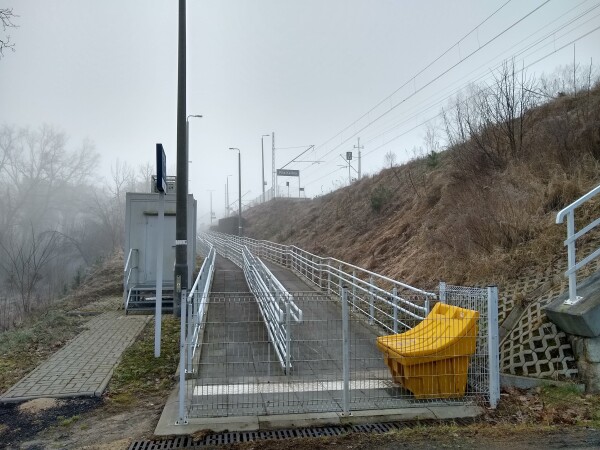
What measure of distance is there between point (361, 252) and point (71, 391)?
13.6 metres

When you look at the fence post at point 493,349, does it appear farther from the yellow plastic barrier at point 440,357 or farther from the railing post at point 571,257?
→ the railing post at point 571,257

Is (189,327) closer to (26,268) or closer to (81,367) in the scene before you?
(81,367)

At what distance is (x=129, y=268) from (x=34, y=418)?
817cm

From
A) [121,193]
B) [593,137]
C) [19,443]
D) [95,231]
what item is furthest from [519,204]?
[121,193]

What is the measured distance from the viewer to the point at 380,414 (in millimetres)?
5266

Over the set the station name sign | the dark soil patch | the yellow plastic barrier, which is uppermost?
the station name sign

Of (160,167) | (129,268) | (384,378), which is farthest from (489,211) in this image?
(129,268)

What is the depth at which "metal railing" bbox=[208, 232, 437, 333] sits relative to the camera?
312 inches

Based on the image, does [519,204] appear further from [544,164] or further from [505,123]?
[505,123]

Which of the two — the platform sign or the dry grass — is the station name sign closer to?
the dry grass

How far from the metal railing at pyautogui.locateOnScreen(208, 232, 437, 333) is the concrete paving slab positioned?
3.74 meters

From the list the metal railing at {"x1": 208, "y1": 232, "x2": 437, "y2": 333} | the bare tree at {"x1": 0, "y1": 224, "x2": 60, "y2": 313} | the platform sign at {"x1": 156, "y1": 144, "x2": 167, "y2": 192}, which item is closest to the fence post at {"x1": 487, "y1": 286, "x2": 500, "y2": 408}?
the metal railing at {"x1": 208, "y1": 232, "x2": 437, "y2": 333}

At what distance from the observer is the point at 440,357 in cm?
548

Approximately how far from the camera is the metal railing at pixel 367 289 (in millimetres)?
7914
